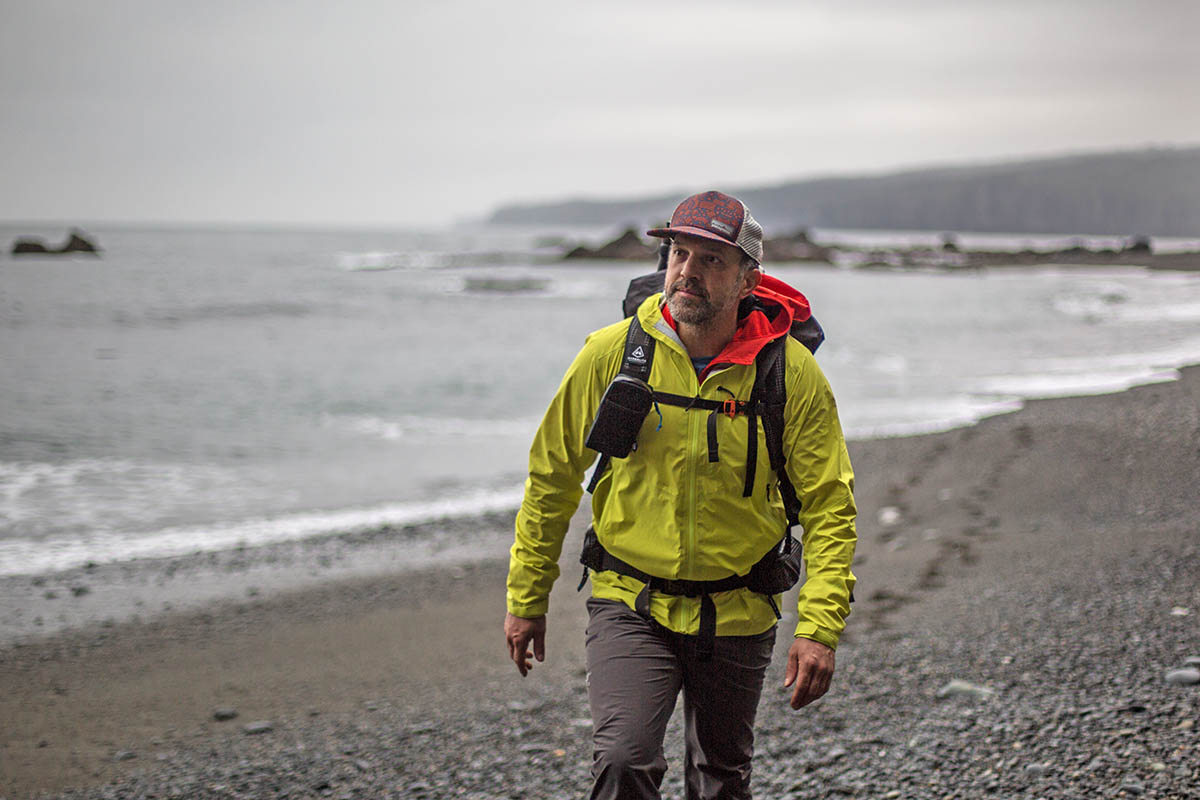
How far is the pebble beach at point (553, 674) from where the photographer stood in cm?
437

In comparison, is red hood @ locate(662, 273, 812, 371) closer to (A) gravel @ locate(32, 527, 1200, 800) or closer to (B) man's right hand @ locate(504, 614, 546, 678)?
(B) man's right hand @ locate(504, 614, 546, 678)

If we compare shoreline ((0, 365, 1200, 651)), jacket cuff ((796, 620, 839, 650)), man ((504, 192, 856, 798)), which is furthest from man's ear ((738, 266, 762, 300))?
shoreline ((0, 365, 1200, 651))

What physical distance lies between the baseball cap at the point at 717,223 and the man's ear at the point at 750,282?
0.12 feet

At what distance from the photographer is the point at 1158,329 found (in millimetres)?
29859

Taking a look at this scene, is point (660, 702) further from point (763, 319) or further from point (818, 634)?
point (763, 319)

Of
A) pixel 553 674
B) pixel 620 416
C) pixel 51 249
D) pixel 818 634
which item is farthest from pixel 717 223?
pixel 51 249

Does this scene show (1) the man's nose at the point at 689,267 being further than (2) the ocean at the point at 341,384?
No

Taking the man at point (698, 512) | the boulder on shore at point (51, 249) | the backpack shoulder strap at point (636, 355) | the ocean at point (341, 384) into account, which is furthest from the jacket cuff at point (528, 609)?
the boulder on shore at point (51, 249)

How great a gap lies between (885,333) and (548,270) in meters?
45.5

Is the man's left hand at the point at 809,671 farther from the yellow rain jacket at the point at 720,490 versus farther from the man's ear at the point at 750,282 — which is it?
the man's ear at the point at 750,282

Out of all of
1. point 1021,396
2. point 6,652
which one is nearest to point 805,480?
point 6,652

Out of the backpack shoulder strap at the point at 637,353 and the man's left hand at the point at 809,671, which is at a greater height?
the backpack shoulder strap at the point at 637,353

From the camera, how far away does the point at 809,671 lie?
2.75 meters

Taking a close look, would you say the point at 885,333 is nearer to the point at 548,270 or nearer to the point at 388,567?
the point at 388,567
